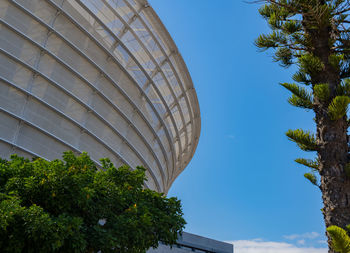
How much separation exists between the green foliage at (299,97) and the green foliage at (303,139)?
75 cm

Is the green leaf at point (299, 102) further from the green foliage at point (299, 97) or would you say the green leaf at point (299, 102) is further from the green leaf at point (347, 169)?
the green leaf at point (347, 169)

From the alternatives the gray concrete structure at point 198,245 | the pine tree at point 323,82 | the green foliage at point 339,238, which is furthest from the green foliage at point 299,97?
the gray concrete structure at point 198,245

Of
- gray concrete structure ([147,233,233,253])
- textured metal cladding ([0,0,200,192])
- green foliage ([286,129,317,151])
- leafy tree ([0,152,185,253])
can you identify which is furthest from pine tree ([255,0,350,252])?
gray concrete structure ([147,233,233,253])

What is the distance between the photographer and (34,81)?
49.8 feet

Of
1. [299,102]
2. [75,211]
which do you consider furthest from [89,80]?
[299,102]

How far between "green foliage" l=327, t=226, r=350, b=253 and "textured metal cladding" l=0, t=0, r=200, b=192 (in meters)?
12.4

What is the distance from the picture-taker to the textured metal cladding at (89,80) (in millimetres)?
14680

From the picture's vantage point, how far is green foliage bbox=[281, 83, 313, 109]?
8227 millimetres

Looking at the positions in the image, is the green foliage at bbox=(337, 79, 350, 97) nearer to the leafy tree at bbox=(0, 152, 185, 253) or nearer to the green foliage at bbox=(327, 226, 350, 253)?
the green foliage at bbox=(327, 226, 350, 253)

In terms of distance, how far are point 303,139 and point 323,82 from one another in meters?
1.37

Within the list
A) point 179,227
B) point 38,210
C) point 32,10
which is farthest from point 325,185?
point 32,10

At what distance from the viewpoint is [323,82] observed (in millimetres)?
7953

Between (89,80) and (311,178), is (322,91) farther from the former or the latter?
(89,80)

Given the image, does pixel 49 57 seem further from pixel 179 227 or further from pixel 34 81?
pixel 179 227
